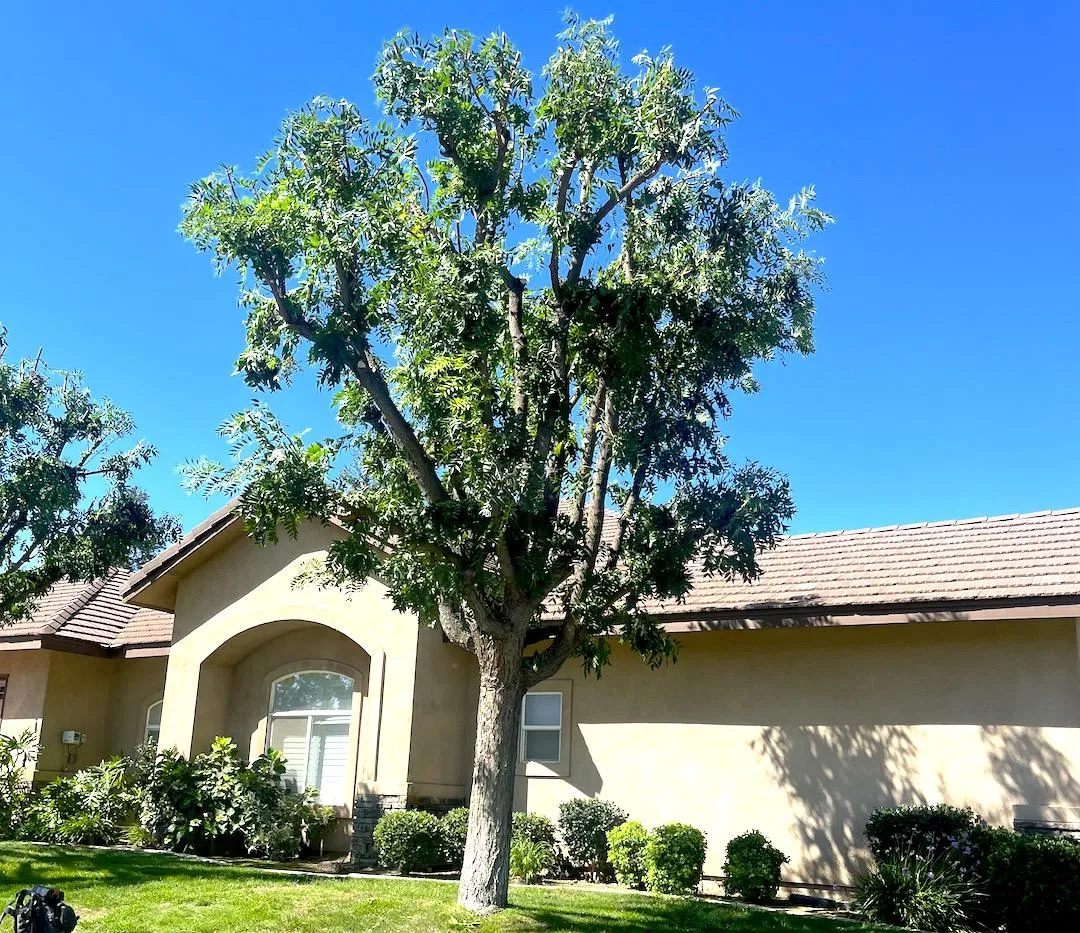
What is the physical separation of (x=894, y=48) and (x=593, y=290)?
18.5 feet

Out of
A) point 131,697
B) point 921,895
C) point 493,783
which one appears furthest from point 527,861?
point 131,697

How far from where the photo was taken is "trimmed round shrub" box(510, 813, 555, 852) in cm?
1519

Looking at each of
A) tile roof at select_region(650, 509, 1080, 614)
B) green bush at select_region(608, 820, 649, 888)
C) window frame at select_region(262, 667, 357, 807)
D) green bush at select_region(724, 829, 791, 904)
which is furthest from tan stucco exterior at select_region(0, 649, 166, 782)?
green bush at select_region(724, 829, 791, 904)

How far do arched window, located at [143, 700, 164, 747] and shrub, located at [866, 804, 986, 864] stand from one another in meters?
14.7

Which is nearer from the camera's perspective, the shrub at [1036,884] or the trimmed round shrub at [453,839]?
the shrub at [1036,884]

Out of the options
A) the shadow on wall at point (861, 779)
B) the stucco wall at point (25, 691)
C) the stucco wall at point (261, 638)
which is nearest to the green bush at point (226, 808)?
the stucco wall at point (261, 638)

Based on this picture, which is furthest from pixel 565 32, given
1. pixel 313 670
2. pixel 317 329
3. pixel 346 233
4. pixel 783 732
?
pixel 313 670

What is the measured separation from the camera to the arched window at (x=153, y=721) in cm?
2209

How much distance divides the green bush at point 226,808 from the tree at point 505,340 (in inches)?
253

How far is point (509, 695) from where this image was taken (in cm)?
1128

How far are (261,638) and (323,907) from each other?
8.20m

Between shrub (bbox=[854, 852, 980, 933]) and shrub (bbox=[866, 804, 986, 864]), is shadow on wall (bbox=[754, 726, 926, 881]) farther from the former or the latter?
shrub (bbox=[854, 852, 980, 933])

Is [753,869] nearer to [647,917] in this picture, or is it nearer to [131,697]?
[647,917]

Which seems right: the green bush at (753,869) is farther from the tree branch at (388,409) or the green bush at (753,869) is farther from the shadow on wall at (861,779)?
the tree branch at (388,409)
